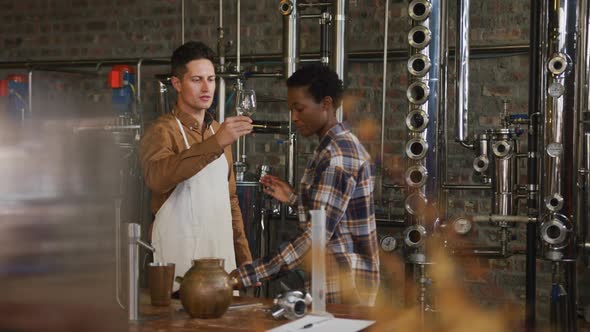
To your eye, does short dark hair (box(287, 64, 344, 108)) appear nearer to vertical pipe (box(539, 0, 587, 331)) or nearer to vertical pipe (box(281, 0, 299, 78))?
vertical pipe (box(539, 0, 587, 331))

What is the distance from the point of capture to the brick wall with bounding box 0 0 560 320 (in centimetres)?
514

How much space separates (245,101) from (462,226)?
1.74 metres

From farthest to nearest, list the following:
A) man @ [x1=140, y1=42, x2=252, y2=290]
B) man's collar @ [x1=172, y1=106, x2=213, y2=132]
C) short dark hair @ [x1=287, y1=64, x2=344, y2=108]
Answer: man's collar @ [x1=172, y1=106, x2=213, y2=132], man @ [x1=140, y1=42, x2=252, y2=290], short dark hair @ [x1=287, y1=64, x2=344, y2=108]

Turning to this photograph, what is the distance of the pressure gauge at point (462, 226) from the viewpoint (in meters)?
4.29

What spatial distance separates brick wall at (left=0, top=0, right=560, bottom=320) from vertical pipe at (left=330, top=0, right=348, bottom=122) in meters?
0.62

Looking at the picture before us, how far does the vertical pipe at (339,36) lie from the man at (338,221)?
71.3 inches

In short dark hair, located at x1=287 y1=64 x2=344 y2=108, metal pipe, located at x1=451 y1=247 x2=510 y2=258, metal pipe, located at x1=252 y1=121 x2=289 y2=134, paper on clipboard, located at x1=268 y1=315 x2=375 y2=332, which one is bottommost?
metal pipe, located at x1=451 y1=247 x2=510 y2=258

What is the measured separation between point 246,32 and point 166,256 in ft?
9.55

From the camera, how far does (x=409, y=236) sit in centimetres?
418

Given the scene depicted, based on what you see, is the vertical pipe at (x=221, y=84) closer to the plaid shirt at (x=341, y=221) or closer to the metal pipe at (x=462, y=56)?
the metal pipe at (x=462, y=56)

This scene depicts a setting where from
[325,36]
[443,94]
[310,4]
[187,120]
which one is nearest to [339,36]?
[325,36]

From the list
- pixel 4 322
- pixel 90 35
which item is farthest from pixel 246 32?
pixel 4 322

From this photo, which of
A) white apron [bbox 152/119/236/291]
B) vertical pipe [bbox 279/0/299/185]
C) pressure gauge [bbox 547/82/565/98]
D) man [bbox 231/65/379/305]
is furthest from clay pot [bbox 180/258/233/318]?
vertical pipe [bbox 279/0/299/185]

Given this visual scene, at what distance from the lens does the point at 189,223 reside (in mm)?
3316
